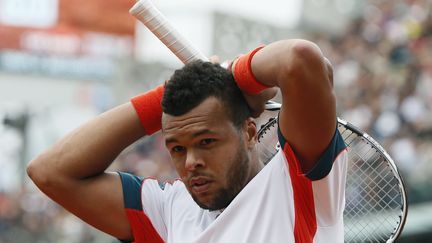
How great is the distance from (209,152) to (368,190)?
874mm

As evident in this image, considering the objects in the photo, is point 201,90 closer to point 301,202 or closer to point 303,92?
point 303,92

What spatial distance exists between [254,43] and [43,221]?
13.1 ft

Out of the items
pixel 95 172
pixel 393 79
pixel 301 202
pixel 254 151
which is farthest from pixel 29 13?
pixel 301 202

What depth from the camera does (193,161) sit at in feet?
11.2

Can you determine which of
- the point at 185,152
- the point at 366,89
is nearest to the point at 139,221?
the point at 185,152

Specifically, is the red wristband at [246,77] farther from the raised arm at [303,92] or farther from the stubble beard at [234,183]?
the stubble beard at [234,183]

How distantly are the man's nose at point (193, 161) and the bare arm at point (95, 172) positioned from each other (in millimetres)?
550

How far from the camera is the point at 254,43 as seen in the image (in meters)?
11.5

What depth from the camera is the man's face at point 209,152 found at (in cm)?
342

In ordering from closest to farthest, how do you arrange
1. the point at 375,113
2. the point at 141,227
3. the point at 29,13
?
the point at 141,227, the point at 375,113, the point at 29,13

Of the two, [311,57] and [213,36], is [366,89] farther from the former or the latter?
[311,57]

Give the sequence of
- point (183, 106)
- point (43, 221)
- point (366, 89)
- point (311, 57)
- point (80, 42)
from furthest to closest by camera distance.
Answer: point (80, 42), point (366, 89), point (43, 221), point (183, 106), point (311, 57)

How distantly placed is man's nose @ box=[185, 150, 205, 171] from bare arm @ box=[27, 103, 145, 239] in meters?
0.55

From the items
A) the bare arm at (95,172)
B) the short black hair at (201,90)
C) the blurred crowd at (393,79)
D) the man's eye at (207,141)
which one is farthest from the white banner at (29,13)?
the man's eye at (207,141)
